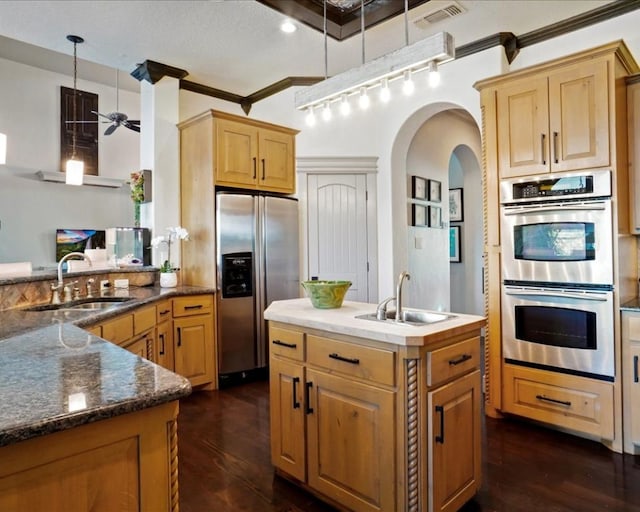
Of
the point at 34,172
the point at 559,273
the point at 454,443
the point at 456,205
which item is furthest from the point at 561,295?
the point at 34,172

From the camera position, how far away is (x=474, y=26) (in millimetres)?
3316

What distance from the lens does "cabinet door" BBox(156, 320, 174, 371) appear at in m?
3.22

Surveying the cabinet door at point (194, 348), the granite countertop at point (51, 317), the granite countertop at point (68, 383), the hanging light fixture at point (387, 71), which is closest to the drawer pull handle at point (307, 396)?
the granite countertop at point (68, 383)

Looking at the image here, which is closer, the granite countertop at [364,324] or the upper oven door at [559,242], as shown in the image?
the granite countertop at [364,324]

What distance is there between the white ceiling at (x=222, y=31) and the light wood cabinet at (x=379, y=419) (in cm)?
250

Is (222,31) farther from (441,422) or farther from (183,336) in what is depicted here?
(441,422)

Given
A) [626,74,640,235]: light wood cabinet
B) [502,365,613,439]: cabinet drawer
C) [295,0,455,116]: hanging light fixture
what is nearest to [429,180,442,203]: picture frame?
[626,74,640,235]: light wood cabinet

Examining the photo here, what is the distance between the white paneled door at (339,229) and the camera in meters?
4.29

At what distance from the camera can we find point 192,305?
3.59 meters

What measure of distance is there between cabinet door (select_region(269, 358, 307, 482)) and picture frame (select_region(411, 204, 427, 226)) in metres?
2.78

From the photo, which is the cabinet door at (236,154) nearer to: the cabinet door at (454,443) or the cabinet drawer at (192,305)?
the cabinet drawer at (192,305)

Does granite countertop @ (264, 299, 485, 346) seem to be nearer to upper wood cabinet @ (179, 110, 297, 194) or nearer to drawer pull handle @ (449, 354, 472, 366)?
drawer pull handle @ (449, 354, 472, 366)

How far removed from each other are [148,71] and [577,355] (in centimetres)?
422

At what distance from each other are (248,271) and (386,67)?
227 cm
